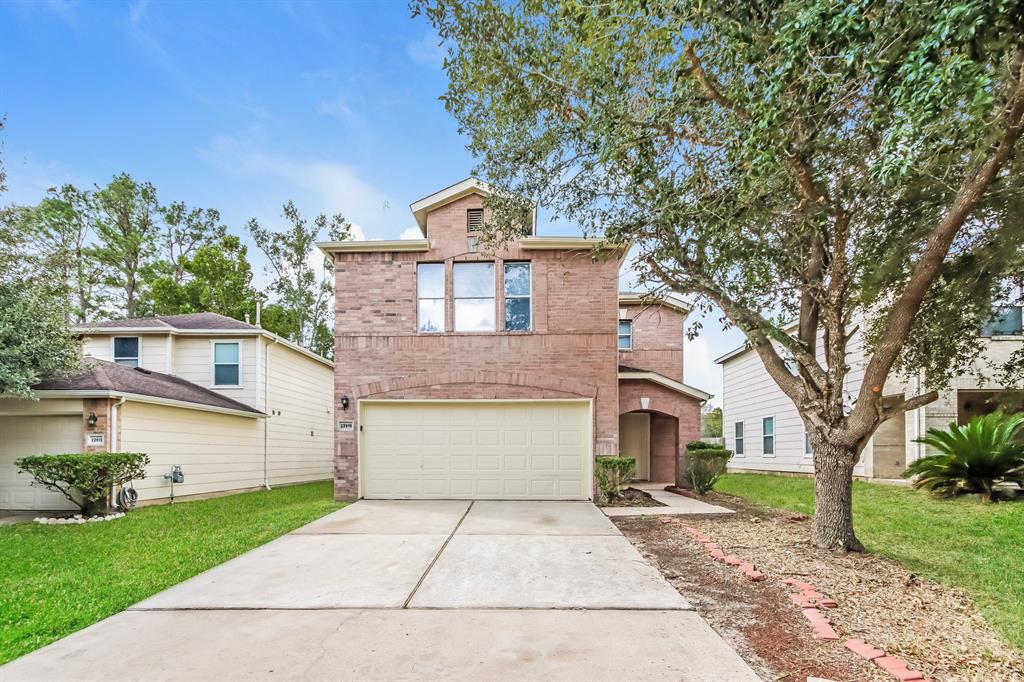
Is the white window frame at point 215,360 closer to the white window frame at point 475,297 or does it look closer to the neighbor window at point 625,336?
the white window frame at point 475,297

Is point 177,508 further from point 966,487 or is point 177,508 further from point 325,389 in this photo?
point 966,487

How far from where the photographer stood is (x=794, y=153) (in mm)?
5070

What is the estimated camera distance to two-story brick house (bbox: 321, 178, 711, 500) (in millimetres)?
10820

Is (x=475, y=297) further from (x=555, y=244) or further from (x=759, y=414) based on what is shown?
(x=759, y=414)

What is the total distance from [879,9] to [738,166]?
1.78m

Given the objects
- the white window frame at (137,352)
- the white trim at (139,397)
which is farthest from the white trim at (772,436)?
the white window frame at (137,352)

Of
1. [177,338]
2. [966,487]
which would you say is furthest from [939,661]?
[177,338]

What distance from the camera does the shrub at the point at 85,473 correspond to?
896 cm

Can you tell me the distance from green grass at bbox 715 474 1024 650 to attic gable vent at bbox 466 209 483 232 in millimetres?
8187

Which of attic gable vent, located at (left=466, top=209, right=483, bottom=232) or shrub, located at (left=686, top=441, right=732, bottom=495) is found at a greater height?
attic gable vent, located at (left=466, top=209, right=483, bottom=232)

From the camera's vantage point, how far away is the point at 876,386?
555cm

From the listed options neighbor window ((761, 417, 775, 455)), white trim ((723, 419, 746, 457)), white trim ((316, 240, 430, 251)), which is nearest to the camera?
white trim ((316, 240, 430, 251))

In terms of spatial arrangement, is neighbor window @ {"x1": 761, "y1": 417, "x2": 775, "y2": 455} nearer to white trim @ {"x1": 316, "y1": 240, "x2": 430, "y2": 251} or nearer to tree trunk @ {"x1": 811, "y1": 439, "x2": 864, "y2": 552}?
tree trunk @ {"x1": 811, "y1": 439, "x2": 864, "y2": 552}

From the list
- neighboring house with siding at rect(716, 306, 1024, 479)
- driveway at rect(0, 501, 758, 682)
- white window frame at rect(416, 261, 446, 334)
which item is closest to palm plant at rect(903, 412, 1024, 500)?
neighboring house with siding at rect(716, 306, 1024, 479)
